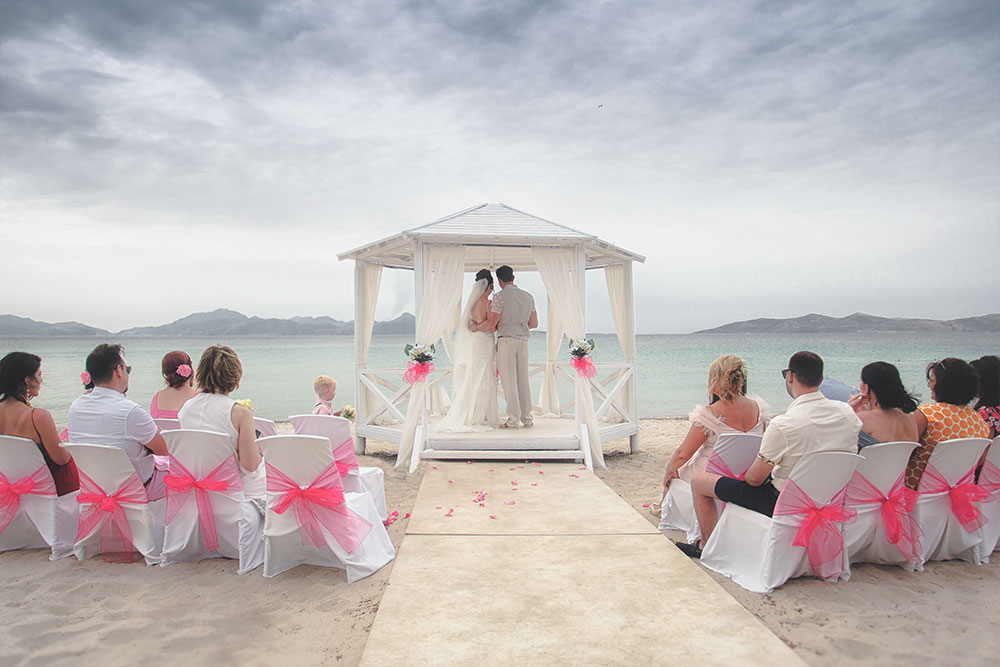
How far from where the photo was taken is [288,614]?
121 inches

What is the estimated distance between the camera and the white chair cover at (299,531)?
136 inches

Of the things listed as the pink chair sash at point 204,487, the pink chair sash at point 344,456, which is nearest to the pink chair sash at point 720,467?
the pink chair sash at point 344,456

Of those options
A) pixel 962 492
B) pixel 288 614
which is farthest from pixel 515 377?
pixel 288 614

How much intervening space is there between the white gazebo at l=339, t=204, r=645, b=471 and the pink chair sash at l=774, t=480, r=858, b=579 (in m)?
3.53

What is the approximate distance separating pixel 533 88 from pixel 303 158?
832 centimetres

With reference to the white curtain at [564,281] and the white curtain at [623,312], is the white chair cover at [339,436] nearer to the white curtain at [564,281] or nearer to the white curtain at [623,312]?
the white curtain at [564,281]

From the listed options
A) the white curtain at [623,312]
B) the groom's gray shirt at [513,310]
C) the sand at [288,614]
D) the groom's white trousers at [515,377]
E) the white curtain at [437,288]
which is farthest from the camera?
the white curtain at [623,312]

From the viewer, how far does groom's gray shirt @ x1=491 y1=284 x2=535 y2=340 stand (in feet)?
25.8

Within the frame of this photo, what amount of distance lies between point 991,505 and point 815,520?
164cm

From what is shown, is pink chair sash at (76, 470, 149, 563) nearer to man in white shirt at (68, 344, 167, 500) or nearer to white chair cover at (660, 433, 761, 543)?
man in white shirt at (68, 344, 167, 500)

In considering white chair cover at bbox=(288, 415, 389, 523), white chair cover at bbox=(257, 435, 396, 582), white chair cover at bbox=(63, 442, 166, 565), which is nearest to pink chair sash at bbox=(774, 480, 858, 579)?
white chair cover at bbox=(257, 435, 396, 582)

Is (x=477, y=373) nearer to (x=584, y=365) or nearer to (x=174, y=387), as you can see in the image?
(x=584, y=365)

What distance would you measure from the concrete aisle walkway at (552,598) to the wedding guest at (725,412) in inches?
29.5

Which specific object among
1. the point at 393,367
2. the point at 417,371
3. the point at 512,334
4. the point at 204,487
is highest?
the point at 512,334
